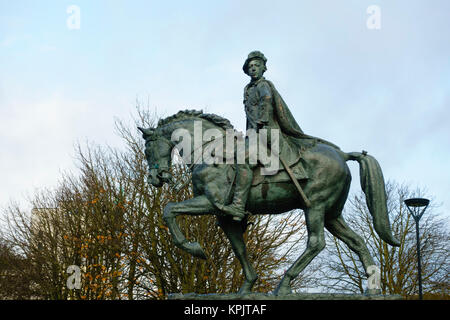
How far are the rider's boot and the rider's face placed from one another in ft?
5.24

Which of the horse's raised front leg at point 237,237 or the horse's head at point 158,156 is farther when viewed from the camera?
the horse's raised front leg at point 237,237

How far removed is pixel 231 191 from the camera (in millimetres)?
7711

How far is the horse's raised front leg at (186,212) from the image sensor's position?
7.38 meters

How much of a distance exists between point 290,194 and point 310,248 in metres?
0.84

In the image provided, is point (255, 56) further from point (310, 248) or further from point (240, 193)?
point (310, 248)

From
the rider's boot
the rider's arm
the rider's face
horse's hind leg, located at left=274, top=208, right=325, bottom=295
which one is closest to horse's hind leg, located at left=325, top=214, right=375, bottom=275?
horse's hind leg, located at left=274, top=208, right=325, bottom=295

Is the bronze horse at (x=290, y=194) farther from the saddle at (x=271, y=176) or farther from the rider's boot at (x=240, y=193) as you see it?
the rider's boot at (x=240, y=193)

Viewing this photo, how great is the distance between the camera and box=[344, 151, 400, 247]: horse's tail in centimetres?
766

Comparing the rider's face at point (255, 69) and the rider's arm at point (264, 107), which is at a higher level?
the rider's face at point (255, 69)

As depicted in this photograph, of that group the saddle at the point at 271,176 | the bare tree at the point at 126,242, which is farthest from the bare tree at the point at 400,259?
the saddle at the point at 271,176

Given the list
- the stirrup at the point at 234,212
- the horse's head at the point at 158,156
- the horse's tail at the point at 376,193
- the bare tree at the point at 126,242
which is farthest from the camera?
the bare tree at the point at 126,242

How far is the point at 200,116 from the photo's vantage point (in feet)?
27.2
